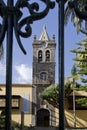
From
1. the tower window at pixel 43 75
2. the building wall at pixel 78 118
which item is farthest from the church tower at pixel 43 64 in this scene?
the building wall at pixel 78 118

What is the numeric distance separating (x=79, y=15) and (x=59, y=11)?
13 cm

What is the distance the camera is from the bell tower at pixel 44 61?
148ft

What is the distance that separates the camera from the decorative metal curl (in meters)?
2.45

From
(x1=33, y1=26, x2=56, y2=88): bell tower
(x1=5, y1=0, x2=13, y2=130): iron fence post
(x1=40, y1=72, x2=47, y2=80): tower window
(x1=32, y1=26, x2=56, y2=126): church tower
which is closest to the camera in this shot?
(x1=5, y1=0, x2=13, y2=130): iron fence post

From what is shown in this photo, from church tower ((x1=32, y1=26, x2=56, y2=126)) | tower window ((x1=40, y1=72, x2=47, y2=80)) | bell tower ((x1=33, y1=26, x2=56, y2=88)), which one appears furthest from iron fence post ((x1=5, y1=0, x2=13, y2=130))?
tower window ((x1=40, y1=72, x2=47, y2=80))

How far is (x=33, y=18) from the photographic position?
247cm

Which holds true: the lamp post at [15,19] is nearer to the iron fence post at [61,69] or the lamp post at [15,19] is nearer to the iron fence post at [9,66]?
the iron fence post at [9,66]

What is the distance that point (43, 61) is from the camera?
48.0 m

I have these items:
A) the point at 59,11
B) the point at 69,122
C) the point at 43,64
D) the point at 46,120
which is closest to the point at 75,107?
the point at 69,122

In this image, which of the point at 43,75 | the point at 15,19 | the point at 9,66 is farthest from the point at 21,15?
the point at 43,75

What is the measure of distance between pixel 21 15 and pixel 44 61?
149 ft

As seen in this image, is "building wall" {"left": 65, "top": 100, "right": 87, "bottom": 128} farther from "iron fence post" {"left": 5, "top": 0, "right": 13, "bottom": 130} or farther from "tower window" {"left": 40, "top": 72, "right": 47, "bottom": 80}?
"iron fence post" {"left": 5, "top": 0, "right": 13, "bottom": 130}

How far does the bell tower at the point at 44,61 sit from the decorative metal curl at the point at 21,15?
41.6 meters

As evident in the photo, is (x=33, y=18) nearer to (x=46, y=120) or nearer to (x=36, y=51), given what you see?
(x=46, y=120)
